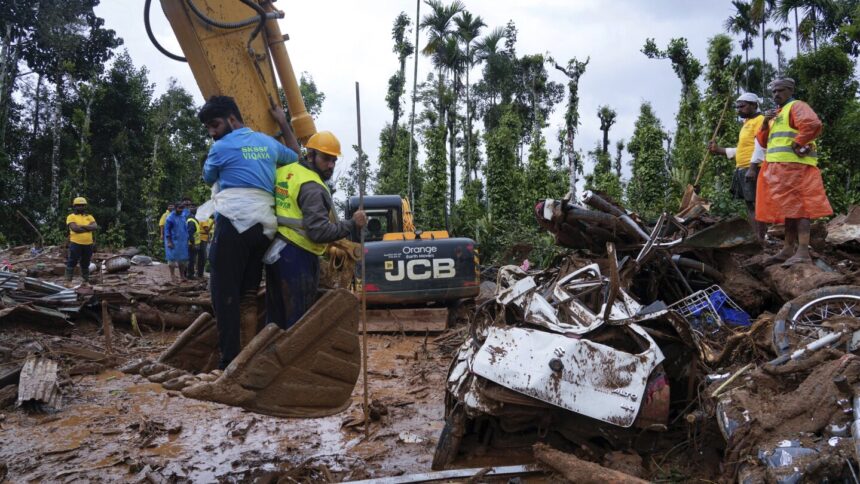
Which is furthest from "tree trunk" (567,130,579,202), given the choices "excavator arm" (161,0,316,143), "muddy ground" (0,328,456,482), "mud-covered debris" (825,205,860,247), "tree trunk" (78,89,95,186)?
"tree trunk" (78,89,95,186)

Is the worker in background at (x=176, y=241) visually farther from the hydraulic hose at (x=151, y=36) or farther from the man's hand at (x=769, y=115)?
the man's hand at (x=769, y=115)

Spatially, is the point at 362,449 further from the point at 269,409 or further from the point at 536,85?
the point at 536,85

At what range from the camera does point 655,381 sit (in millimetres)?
3465

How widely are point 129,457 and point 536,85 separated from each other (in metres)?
37.9

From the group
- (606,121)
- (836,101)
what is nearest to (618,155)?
(606,121)

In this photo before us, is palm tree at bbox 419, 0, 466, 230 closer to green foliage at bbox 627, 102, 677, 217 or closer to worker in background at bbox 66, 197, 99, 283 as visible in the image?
green foliage at bbox 627, 102, 677, 217

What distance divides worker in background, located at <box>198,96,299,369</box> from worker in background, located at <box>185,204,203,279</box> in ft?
34.2

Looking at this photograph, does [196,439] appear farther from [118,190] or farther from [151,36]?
[118,190]

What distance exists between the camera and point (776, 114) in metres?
5.77

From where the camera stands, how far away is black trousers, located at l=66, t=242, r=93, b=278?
1173cm

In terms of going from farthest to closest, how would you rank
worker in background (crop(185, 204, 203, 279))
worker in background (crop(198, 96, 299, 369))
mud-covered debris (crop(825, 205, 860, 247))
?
worker in background (crop(185, 204, 203, 279)) < mud-covered debris (crop(825, 205, 860, 247)) < worker in background (crop(198, 96, 299, 369))

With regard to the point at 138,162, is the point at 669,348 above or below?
below

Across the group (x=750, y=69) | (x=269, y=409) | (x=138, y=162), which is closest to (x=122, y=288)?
(x=269, y=409)

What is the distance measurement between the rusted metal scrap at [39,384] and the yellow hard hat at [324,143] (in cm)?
395
